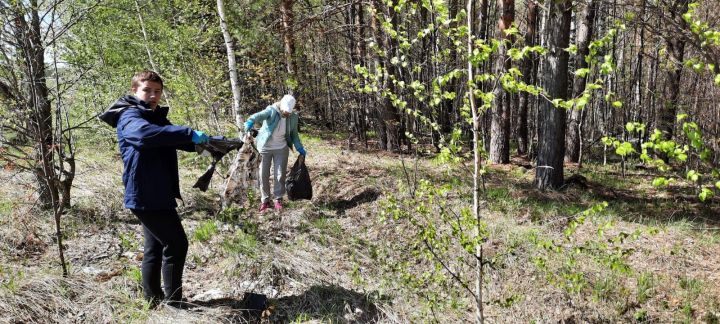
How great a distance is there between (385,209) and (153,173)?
5.63 feet

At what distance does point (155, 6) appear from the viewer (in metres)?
8.46

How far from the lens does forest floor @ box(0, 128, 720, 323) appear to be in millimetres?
3656

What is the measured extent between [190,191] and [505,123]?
729 cm

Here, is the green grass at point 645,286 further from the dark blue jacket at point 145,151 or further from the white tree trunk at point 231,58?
the white tree trunk at point 231,58

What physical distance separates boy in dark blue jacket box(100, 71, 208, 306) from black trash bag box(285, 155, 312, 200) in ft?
10.5

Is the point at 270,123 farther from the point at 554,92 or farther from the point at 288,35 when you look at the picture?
the point at 554,92

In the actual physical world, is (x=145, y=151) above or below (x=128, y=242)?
above

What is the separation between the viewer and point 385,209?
3529 millimetres

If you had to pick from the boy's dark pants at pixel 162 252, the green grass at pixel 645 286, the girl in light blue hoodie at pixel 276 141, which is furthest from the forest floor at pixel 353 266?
the girl in light blue hoodie at pixel 276 141

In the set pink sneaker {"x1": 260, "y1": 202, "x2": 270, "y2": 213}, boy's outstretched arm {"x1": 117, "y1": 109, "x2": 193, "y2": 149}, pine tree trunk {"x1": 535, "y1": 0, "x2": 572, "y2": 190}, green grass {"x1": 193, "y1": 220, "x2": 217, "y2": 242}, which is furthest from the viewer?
pine tree trunk {"x1": 535, "y1": 0, "x2": 572, "y2": 190}

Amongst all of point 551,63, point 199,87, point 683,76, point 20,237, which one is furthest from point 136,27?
point 683,76

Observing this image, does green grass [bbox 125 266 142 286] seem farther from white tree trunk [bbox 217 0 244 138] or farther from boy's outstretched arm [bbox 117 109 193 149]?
white tree trunk [bbox 217 0 244 138]

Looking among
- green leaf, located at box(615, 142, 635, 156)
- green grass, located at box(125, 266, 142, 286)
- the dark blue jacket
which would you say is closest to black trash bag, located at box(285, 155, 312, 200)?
green grass, located at box(125, 266, 142, 286)

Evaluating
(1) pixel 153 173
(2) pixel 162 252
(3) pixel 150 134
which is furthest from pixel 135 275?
(3) pixel 150 134
